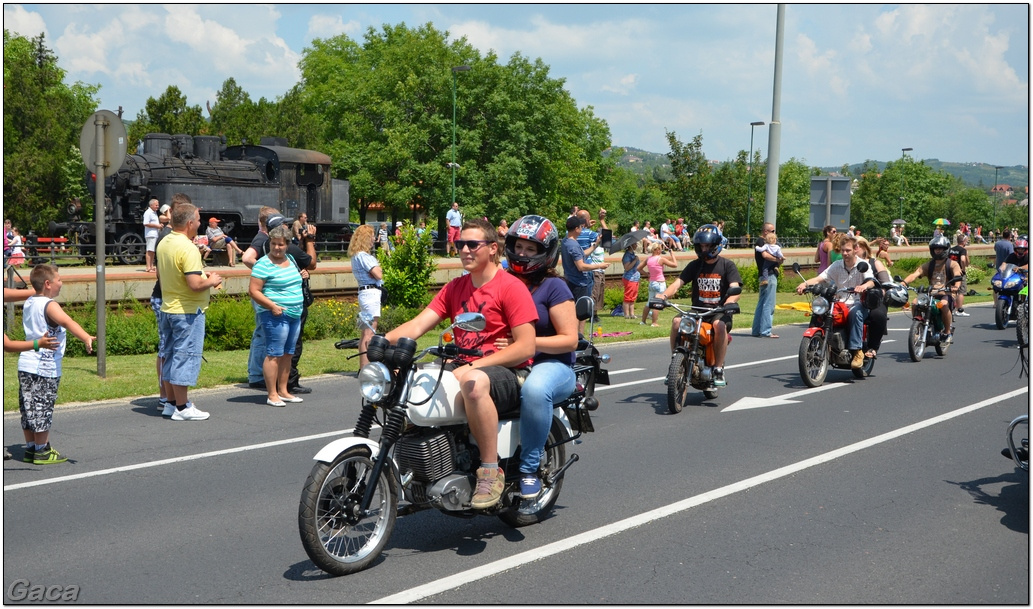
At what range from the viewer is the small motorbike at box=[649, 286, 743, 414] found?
10609 mm

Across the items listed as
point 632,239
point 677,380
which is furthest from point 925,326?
point 677,380

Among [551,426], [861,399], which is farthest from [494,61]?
[551,426]

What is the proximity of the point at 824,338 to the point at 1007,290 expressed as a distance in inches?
205

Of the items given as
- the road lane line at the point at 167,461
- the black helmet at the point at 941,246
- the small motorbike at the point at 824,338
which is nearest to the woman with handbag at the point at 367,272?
the road lane line at the point at 167,461

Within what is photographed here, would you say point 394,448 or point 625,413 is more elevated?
point 394,448

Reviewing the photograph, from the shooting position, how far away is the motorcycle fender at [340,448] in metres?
5.18

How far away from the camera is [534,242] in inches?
247

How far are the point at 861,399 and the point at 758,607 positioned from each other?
23.6ft

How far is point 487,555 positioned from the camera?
5.84m

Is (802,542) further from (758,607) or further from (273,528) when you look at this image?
(273,528)

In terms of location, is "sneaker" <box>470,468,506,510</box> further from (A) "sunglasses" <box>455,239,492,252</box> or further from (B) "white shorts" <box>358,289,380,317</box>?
(B) "white shorts" <box>358,289,380,317</box>

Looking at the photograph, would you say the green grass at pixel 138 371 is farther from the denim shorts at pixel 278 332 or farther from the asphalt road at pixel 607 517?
the denim shorts at pixel 278 332

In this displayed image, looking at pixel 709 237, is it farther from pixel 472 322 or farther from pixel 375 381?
pixel 375 381

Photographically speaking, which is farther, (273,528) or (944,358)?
(944,358)
